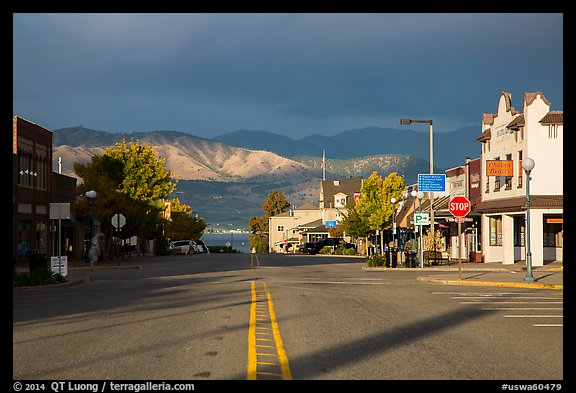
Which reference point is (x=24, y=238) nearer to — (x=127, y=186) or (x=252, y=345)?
(x=127, y=186)

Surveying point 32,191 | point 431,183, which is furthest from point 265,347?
point 32,191

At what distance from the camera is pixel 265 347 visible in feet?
41.8

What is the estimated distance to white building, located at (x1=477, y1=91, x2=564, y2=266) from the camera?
4288 cm

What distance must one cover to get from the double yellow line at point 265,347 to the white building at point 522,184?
27.2 m

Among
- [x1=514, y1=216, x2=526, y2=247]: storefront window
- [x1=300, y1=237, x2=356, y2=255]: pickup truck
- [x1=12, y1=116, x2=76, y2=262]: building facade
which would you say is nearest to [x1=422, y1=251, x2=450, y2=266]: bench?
[x1=514, y1=216, x2=526, y2=247]: storefront window

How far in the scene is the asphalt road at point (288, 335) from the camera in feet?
34.7

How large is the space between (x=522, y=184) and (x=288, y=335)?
33.6m

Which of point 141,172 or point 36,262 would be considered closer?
point 36,262

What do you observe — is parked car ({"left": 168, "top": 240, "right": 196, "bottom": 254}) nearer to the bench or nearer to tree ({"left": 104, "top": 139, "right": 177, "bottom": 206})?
tree ({"left": 104, "top": 139, "right": 177, "bottom": 206})

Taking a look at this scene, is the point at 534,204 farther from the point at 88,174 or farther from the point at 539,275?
the point at 88,174

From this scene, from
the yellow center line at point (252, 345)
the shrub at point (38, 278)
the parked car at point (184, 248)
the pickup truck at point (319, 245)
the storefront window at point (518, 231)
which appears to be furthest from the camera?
the parked car at point (184, 248)

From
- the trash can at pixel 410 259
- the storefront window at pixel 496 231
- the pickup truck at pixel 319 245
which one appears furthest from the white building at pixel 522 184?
the pickup truck at pixel 319 245

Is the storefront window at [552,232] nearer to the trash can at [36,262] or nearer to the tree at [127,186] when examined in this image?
the trash can at [36,262]
